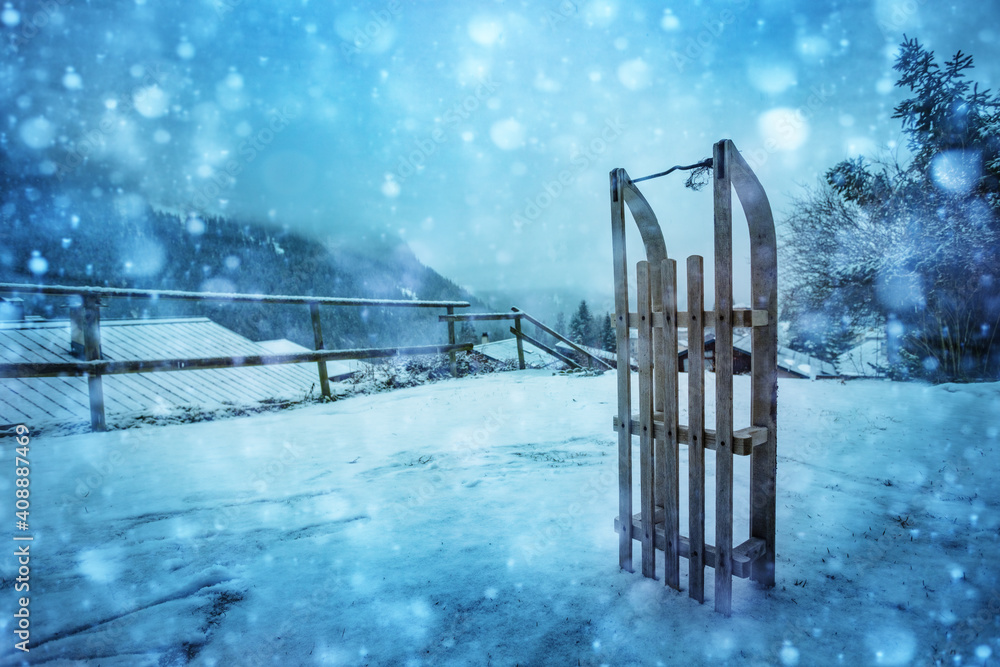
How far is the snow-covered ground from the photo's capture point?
1.43m

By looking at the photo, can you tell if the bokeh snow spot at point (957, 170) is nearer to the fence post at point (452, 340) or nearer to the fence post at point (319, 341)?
the fence post at point (452, 340)

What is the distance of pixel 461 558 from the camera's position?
1975 millimetres

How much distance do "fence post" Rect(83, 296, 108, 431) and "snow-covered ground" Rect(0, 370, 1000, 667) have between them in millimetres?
406

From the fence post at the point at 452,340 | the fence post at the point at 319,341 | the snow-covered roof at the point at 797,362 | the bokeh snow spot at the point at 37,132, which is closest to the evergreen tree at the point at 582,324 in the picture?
the snow-covered roof at the point at 797,362

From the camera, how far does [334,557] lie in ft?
6.55

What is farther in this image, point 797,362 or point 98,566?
point 797,362

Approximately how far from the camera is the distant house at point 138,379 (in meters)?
5.24

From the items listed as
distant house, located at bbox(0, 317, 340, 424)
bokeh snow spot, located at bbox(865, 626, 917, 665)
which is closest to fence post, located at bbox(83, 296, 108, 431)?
distant house, located at bbox(0, 317, 340, 424)

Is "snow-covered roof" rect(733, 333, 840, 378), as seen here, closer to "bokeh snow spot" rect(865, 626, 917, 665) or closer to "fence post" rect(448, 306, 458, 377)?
"fence post" rect(448, 306, 458, 377)

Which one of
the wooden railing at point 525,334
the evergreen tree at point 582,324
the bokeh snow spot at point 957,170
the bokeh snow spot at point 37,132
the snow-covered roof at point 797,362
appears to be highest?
the bokeh snow spot at point 37,132

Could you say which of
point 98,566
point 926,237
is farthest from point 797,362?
point 98,566

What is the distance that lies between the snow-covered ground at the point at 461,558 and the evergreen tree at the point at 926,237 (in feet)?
23.6

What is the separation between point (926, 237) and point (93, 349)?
1376cm

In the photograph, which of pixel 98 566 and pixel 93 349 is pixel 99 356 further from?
pixel 98 566
